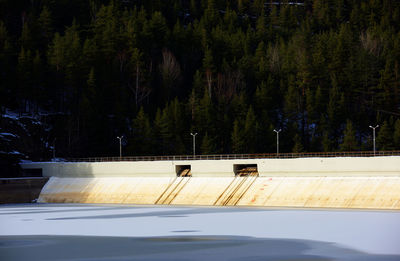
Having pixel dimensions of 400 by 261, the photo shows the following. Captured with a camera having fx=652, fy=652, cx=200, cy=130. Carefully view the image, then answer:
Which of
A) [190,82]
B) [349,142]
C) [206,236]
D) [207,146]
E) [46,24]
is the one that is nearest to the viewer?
[206,236]

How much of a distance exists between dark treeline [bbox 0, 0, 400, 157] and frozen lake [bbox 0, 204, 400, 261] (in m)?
47.1

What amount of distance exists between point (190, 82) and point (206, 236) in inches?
3688

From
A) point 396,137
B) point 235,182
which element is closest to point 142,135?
point 235,182

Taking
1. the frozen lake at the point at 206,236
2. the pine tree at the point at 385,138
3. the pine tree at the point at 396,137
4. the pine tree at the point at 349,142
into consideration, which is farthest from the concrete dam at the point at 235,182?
the pine tree at the point at 396,137

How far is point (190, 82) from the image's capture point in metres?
133

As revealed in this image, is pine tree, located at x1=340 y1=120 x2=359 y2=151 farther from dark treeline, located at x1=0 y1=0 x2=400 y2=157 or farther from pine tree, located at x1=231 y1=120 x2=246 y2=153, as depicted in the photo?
pine tree, located at x1=231 y1=120 x2=246 y2=153

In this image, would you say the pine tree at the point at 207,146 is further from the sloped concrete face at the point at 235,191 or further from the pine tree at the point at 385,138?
the pine tree at the point at 385,138

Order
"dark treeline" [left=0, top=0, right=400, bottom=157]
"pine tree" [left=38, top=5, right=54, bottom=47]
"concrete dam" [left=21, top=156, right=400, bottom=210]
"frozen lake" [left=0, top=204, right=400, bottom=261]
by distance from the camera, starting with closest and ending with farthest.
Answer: "frozen lake" [left=0, top=204, right=400, bottom=261], "concrete dam" [left=21, top=156, right=400, bottom=210], "dark treeline" [left=0, top=0, right=400, bottom=157], "pine tree" [left=38, top=5, right=54, bottom=47]

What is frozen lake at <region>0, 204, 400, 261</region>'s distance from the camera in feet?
110

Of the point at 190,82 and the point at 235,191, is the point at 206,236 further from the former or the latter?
the point at 190,82

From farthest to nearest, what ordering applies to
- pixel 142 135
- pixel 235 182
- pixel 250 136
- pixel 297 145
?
pixel 142 135
pixel 250 136
pixel 297 145
pixel 235 182

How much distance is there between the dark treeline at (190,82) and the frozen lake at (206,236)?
154 feet

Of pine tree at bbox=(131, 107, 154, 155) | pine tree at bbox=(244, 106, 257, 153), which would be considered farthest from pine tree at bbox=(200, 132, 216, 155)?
pine tree at bbox=(131, 107, 154, 155)

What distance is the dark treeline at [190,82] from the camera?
106 meters
